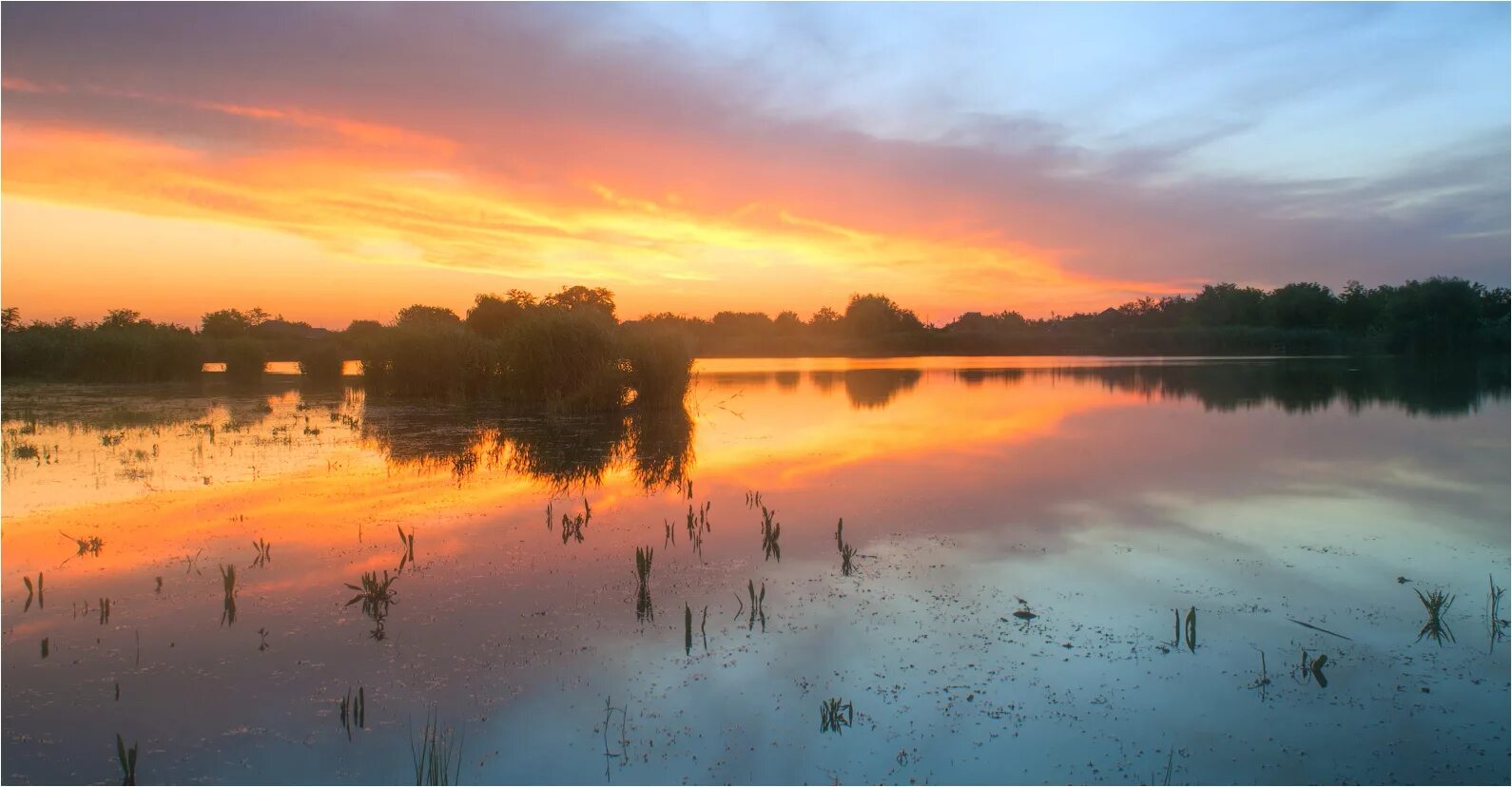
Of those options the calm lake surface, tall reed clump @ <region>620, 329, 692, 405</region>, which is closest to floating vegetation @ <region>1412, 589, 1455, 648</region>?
the calm lake surface

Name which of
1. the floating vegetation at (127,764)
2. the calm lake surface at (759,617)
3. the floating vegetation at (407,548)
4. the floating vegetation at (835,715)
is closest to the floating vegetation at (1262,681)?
the calm lake surface at (759,617)

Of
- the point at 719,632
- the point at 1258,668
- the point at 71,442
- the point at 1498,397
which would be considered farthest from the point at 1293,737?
the point at 1498,397

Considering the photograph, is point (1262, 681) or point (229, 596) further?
point (229, 596)

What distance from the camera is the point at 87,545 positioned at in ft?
26.8

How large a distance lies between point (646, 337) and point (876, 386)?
13241 mm

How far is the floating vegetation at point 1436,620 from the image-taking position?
18.8 feet

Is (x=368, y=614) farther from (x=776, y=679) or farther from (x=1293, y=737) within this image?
(x=1293, y=737)

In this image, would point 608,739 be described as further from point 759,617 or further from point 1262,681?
point 1262,681

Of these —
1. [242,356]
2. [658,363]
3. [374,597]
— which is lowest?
[374,597]

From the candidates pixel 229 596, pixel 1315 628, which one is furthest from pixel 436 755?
pixel 1315 628

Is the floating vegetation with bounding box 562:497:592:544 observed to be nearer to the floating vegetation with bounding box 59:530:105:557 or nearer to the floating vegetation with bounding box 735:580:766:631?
the floating vegetation with bounding box 735:580:766:631

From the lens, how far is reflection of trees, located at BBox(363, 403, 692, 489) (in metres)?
12.8

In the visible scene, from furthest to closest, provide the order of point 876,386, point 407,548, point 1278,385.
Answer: point 876,386, point 1278,385, point 407,548

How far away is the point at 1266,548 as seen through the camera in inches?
321
